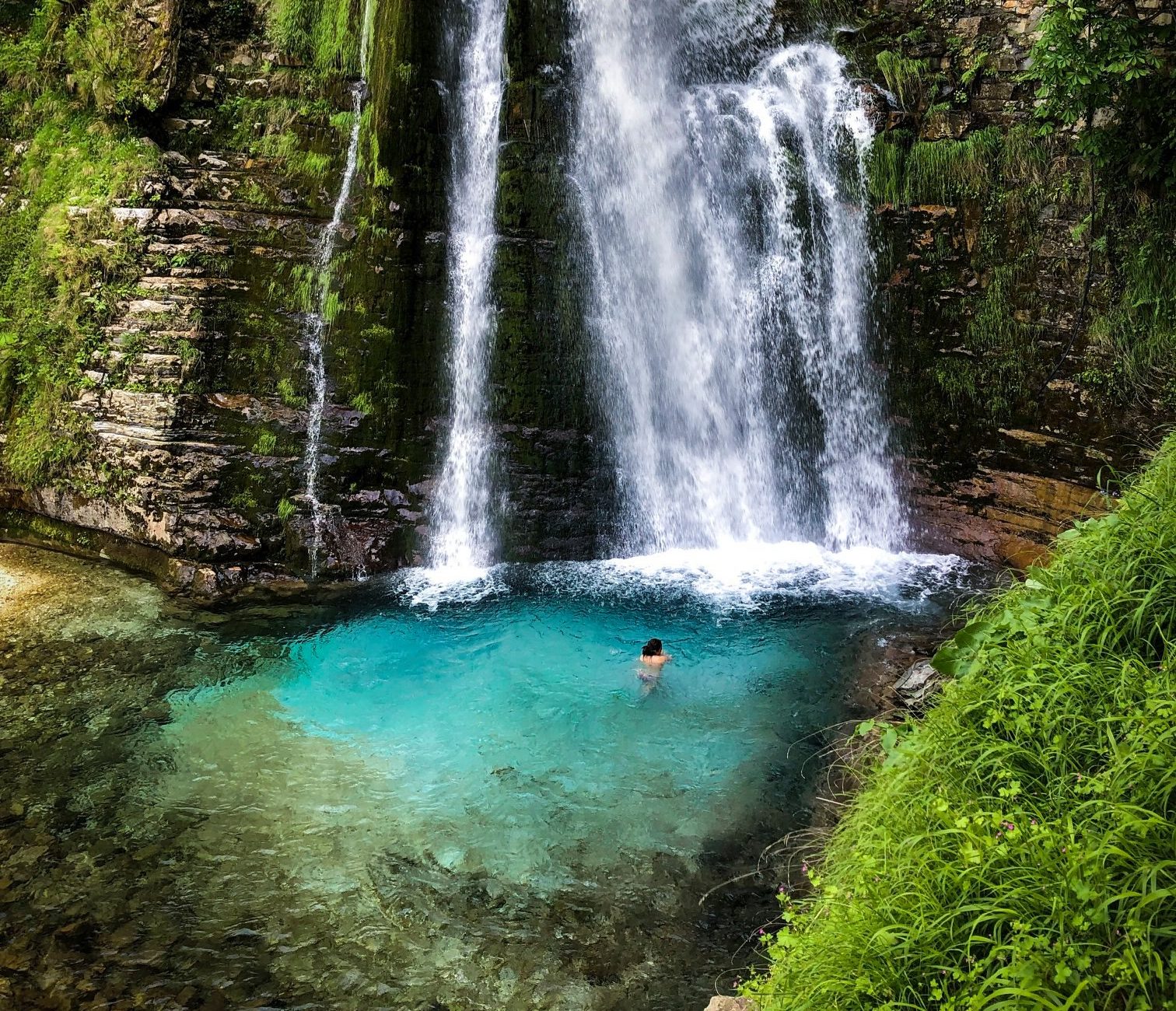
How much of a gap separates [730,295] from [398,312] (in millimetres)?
4444

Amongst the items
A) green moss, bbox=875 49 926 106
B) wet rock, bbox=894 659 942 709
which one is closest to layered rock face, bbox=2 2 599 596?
green moss, bbox=875 49 926 106

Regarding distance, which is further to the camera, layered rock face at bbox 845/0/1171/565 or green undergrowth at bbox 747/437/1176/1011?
layered rock face at bbox 845/0/1171/565

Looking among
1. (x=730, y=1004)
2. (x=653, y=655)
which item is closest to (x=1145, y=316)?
(x=653, y=655)

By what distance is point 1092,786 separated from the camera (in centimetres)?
246

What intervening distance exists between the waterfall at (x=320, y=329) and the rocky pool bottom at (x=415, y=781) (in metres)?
1.53

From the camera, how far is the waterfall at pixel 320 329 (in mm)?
9359

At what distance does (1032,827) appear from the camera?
7.62ft

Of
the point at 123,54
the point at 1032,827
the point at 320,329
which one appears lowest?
the point at 1032,827

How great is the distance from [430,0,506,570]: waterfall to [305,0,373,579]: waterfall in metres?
1.23

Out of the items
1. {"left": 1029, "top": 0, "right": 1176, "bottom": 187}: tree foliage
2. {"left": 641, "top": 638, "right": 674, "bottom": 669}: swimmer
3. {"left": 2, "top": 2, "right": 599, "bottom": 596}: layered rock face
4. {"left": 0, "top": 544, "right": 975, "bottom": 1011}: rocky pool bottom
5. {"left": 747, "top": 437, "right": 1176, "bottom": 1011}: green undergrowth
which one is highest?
{"left": 1029, "top": 0, "right": 1176, "bottom": 187}: tree foliage

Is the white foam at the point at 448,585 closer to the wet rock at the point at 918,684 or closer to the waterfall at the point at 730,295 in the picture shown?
the waterfall at the point at 730,295

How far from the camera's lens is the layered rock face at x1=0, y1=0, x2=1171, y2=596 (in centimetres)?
910

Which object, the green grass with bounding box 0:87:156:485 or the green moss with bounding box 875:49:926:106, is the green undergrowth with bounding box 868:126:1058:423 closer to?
the green moss with bounding box 875:49:926:106

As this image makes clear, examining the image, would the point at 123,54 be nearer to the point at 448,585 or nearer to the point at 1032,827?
the point at 448,585
